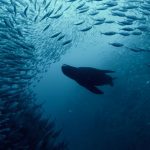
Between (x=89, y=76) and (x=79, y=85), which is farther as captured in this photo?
(x=79, y=85)

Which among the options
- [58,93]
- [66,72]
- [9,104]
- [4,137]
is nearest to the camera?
[66,72]

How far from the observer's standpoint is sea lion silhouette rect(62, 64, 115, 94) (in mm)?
3893

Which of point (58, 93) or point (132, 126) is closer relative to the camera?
point (132, 126)

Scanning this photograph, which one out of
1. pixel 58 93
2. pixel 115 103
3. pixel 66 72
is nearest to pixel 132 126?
pixel 115 103

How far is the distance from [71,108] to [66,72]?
2676 cm

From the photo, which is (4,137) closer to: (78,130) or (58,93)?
(78,130)

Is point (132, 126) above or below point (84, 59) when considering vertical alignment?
above

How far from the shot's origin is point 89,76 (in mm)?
3959

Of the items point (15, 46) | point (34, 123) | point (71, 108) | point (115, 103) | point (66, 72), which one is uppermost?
point (66, 72)

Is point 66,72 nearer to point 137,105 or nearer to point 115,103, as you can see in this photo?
point 137,105

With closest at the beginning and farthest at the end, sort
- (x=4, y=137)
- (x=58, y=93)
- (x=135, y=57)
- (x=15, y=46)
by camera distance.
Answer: (x=4, y=137)
(x=15, y=46)
(x=135, y=57)
(x=58, y=93)

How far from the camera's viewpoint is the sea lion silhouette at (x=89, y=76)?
12.8 ft

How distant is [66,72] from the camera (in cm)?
387

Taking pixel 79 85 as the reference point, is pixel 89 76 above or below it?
above
